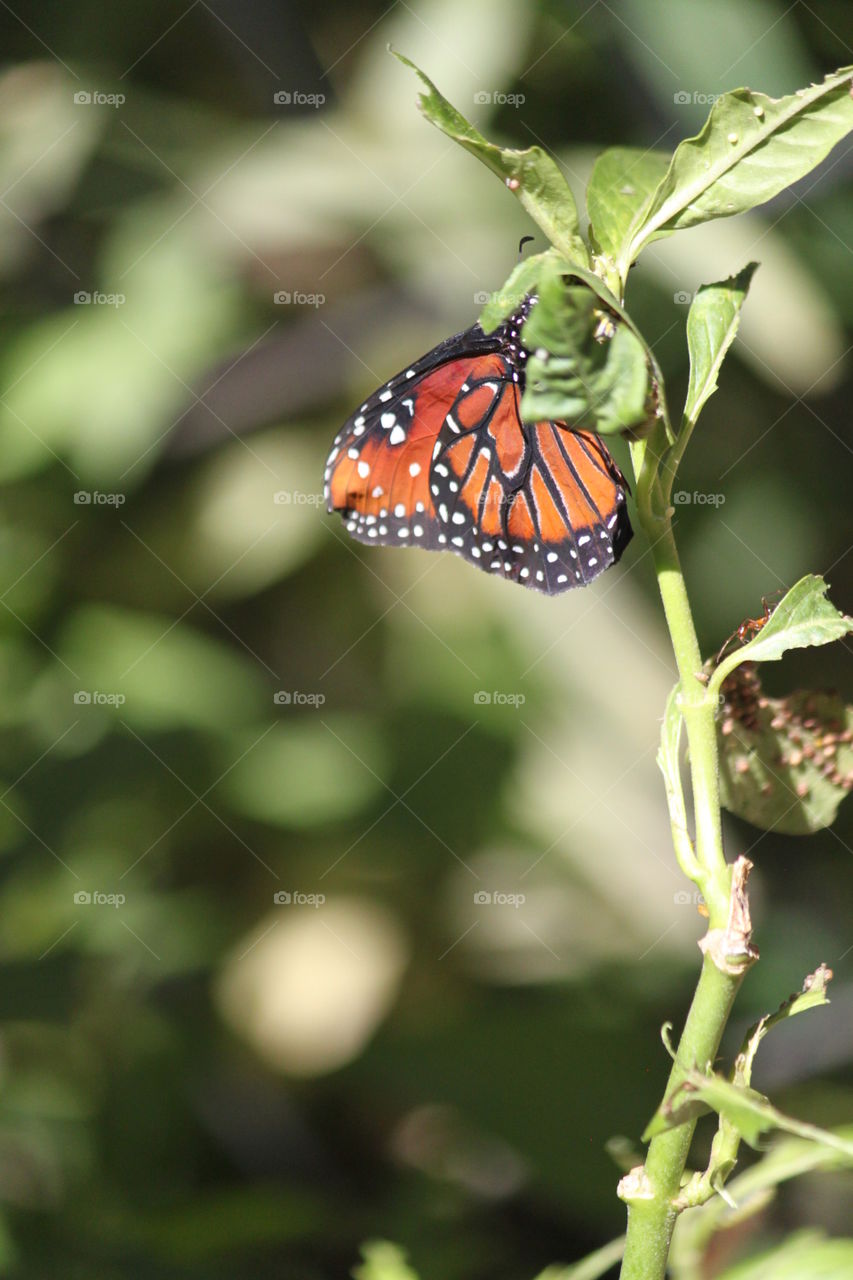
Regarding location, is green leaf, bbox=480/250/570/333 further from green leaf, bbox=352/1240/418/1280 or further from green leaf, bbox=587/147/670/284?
green leaf, bbox=352/1240/418/1280

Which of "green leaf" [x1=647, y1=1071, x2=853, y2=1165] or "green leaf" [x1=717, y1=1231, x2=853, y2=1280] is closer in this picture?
"green leaf" [x1=647, y1=1071, x2=853, y2=1165]

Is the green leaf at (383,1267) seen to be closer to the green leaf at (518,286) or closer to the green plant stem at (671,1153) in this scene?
the green plant stem at (671,1153)

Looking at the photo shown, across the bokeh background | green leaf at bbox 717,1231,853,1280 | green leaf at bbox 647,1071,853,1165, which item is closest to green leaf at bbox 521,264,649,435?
green leaf at bbox 647,1071,853,1165

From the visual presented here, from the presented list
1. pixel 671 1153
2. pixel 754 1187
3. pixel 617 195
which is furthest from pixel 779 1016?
pixel 617 195

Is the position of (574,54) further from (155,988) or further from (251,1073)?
(251,1073)

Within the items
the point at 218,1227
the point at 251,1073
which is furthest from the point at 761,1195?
the point at 251,1073

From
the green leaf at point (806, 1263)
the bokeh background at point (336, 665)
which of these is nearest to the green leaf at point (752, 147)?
the green leaf at point (806, 1263)
